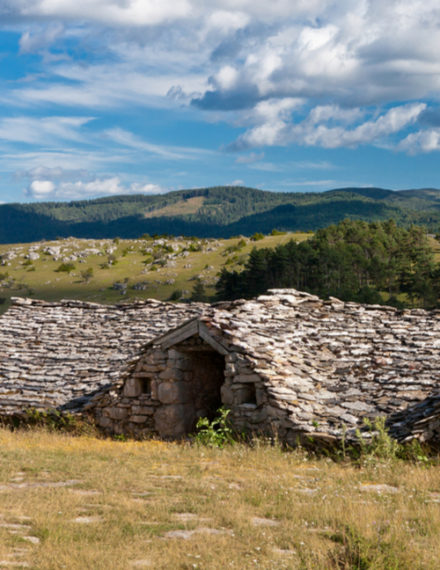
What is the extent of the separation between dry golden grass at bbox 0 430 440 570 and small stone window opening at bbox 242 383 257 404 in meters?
1.51

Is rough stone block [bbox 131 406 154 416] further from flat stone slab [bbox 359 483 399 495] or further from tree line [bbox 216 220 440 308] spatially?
tree line [bbox 216 220 440 308]

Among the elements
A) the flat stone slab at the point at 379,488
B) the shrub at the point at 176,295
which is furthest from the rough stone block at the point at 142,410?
the shrub at the point at 176,295

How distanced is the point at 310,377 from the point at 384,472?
3959 mm

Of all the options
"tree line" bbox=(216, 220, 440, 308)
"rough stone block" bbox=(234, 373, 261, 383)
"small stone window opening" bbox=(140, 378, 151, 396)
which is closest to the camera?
"rough stone block" bbox=(234, 373, 261, 383)

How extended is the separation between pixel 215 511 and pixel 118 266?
82.0 meters

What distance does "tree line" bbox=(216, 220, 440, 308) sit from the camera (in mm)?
66000

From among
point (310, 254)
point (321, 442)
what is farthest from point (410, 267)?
point (321, 442)

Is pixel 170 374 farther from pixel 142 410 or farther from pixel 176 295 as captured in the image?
pixel 176 295

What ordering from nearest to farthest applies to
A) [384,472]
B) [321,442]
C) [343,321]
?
[384,472] → [321,442] → [343,321]

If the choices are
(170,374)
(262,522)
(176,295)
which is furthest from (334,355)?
(176,295)

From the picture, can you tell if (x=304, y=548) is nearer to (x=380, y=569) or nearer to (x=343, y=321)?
(x=380, y=569)

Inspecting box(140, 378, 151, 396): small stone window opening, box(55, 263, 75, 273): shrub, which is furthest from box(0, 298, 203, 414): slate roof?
box(55, 263, 75, 273): shrub

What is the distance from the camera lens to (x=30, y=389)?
16.8 m

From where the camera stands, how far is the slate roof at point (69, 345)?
1638 cm
